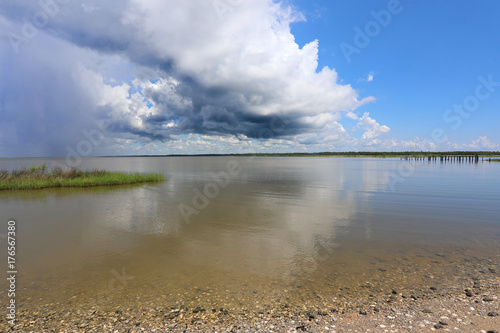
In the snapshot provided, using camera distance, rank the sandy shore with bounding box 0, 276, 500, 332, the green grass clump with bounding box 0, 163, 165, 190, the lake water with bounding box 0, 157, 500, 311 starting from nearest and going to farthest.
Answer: the sandy shore with bounding box 0, 276, 500, 332 < the lake water with bounding box 0, 157, 500, 311 < the green grass clump with bounding box 0, 163, 165, 190

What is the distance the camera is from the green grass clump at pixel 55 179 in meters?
35.2

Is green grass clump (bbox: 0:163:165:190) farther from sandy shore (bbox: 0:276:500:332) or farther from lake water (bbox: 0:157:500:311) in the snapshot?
sandy shore (bbox: 0:276:500:332)

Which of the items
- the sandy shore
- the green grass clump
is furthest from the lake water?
the green grass clump

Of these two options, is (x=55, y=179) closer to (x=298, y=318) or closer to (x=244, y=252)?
(x=244, y=252)

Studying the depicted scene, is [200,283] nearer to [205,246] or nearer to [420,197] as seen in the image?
[205,246]

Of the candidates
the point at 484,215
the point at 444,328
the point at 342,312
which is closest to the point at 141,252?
the point at 342,312

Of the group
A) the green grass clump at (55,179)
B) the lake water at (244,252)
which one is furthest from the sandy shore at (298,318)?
the green grass clump at (55,179)

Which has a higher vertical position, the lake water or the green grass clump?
the green grass clump

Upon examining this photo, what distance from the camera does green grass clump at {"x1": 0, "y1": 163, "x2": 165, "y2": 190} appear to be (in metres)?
35.2

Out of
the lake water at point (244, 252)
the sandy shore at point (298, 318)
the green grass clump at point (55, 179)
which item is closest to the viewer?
the sandy shore at point (298, 318)

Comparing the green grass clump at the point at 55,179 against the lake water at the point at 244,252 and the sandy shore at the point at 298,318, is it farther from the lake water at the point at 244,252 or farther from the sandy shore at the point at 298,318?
the sandy shore at the point at 298,318

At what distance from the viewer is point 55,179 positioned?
124ft

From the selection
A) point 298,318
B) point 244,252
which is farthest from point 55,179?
point 298,318

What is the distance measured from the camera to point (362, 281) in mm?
8945
